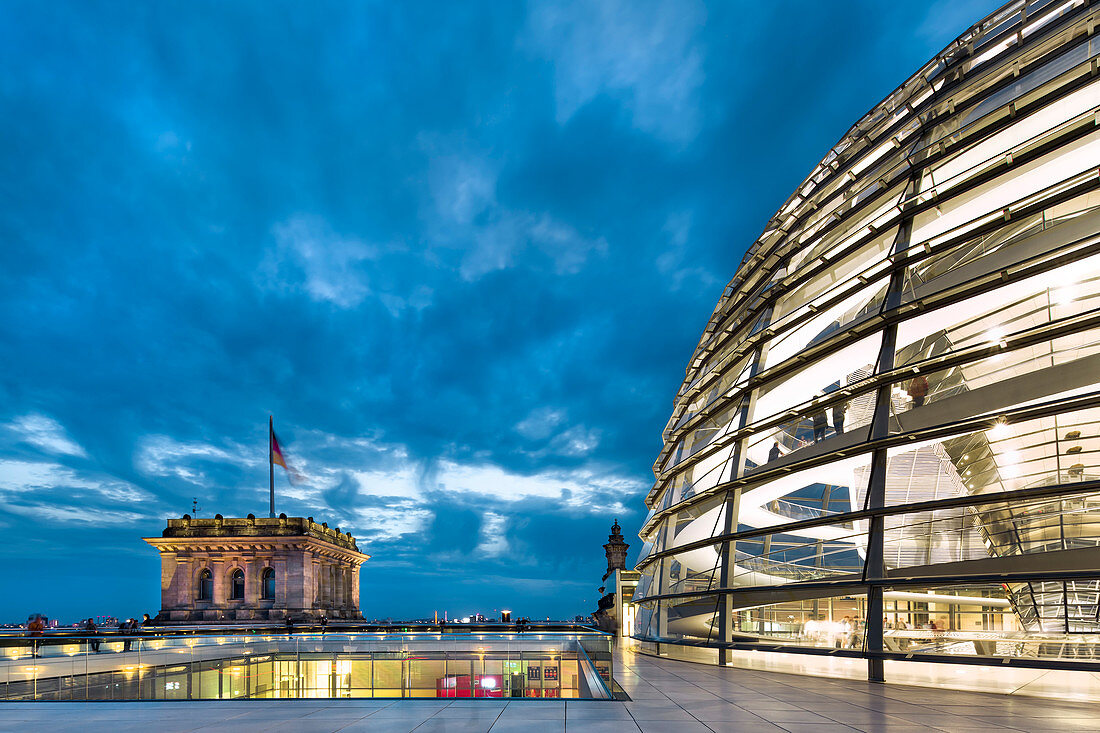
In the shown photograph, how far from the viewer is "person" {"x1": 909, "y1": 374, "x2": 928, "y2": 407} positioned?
49.8 feet

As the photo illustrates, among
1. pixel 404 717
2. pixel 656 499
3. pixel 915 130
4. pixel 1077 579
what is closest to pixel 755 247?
pixel 915 130

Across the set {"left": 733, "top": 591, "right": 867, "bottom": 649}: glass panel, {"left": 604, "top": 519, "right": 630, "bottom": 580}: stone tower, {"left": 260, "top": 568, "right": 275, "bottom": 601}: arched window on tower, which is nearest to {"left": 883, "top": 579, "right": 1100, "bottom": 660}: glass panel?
{"left": 733, "top": 591, "right": 867, "bottom": 649}: glass panel

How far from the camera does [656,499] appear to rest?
93.9 ft

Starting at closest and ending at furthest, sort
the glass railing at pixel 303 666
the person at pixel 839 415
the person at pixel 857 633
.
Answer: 1. the person at pixel 857 633
2. the glass railing at pixel 303 666
3. the person at pixel 839 415

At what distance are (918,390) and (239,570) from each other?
66.3m

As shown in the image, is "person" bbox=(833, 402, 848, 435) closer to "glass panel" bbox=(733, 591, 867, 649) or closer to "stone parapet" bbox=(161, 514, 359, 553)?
"glass panel" bbox=(733, 591, 867, 649)

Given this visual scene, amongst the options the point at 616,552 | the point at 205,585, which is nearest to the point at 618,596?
the point at 616,552

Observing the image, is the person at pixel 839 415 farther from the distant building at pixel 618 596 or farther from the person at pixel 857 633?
the distant building at pixel 618 596

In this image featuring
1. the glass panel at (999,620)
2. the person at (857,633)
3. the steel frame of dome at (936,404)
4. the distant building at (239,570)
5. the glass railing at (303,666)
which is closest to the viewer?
the glass panel at (999,620)

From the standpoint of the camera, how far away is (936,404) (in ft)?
48.6

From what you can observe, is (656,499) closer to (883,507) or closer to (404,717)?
(883,507)

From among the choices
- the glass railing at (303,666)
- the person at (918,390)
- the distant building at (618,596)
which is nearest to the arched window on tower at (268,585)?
the distant building at (618,596)

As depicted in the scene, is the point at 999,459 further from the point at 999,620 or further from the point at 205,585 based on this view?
the point at 205,585

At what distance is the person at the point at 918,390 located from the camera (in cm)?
1516
